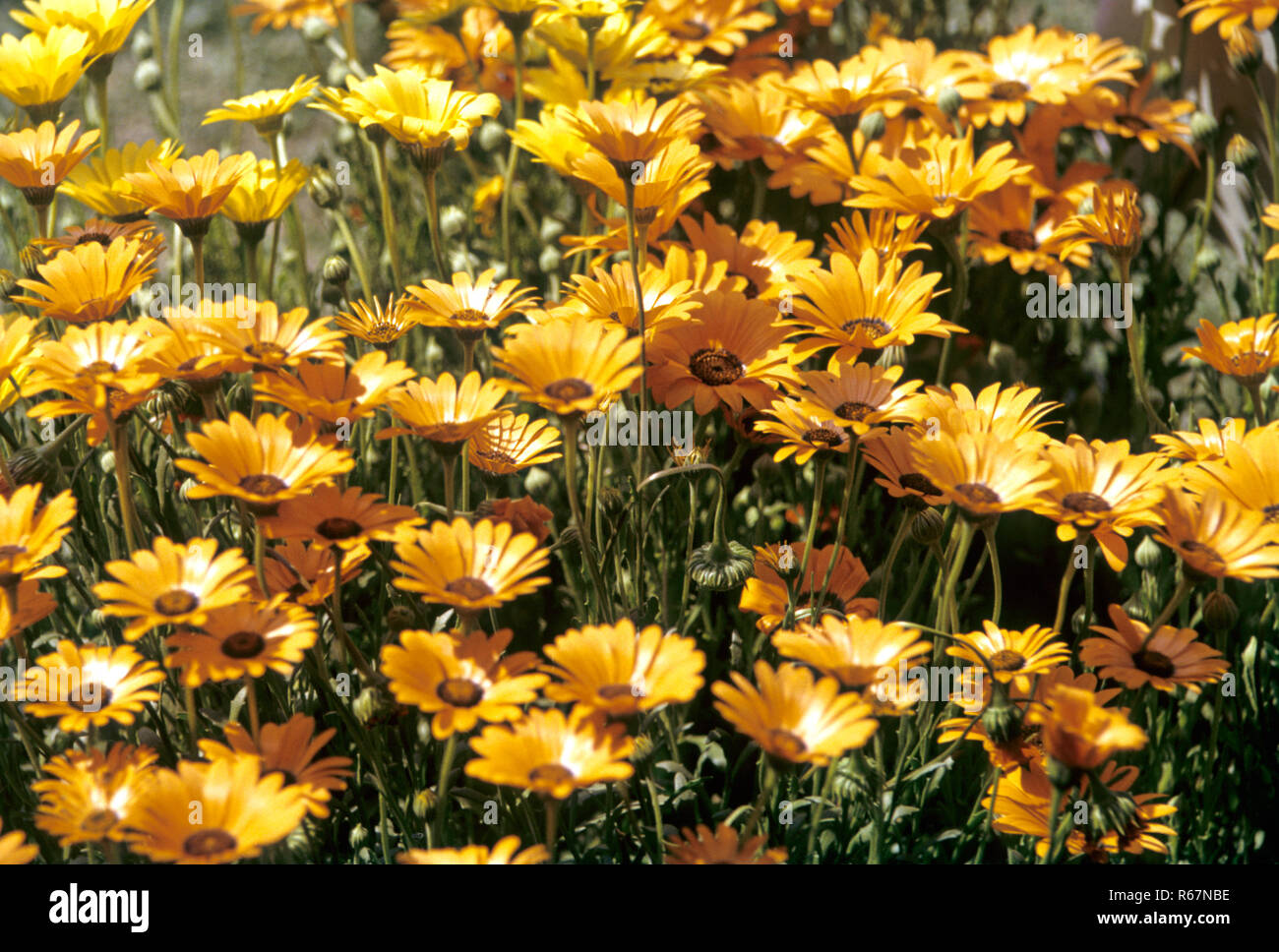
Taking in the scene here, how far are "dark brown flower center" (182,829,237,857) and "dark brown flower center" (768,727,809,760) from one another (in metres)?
0.52

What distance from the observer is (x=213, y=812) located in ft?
3.76

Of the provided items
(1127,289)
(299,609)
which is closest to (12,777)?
(299,609)

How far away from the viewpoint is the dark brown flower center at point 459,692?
122 cm

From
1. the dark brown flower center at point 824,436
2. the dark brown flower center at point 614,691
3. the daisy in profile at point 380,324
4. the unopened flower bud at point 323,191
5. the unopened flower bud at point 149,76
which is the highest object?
the unopened flower bud at point 149,76

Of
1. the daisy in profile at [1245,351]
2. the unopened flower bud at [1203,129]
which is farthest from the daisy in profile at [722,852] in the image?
the unopened flower bud at [1203,129]

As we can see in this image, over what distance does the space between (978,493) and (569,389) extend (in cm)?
49

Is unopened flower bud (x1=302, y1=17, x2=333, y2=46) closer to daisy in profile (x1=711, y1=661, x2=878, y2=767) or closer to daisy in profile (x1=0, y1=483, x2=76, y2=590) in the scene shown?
daisy in profile (x1=0, y1=483, x2=76, y2=590)

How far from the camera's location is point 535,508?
1.60 metres

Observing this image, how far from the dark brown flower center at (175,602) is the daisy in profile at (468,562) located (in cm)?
21

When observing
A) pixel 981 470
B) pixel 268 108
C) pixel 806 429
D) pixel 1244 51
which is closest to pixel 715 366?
pixel 806 429

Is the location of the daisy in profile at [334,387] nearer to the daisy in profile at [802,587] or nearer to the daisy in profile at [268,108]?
the daisy in profile at [802,587]

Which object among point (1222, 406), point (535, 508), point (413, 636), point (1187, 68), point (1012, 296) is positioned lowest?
point (413, 636)
